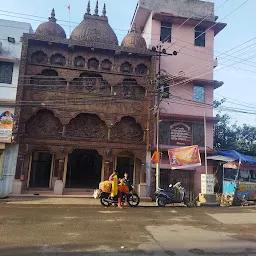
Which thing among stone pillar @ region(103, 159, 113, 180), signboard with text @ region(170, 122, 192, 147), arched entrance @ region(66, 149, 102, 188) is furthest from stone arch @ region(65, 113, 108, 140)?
signboard with text @ region(170, 122, 192, 147)

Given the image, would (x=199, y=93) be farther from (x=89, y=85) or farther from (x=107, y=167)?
(x=107, y=167)

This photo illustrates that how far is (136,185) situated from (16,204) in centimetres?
808

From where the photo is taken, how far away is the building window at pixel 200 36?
20406 mm

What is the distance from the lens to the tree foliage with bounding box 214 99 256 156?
24766 mm

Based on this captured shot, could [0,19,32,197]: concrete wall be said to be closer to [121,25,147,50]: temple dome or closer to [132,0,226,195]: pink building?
[121,25,147,50]: temple dome

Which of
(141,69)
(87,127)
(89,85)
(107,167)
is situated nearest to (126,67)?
(141,69)

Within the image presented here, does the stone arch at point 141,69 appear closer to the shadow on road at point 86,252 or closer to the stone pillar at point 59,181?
the stone pillar at point 59,181

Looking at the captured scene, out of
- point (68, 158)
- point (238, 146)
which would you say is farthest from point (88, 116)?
point (238, 146)

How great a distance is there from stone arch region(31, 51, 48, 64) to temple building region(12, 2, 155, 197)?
2.7 inches

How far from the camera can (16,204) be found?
42.5 feet

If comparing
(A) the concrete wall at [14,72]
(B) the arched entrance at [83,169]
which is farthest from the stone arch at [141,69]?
(A) the concrete wall at [14,72]

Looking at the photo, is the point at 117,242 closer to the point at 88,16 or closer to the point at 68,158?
the point at 68,158

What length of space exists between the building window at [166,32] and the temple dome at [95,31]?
12.0 ft

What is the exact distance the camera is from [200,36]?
20.5 m
